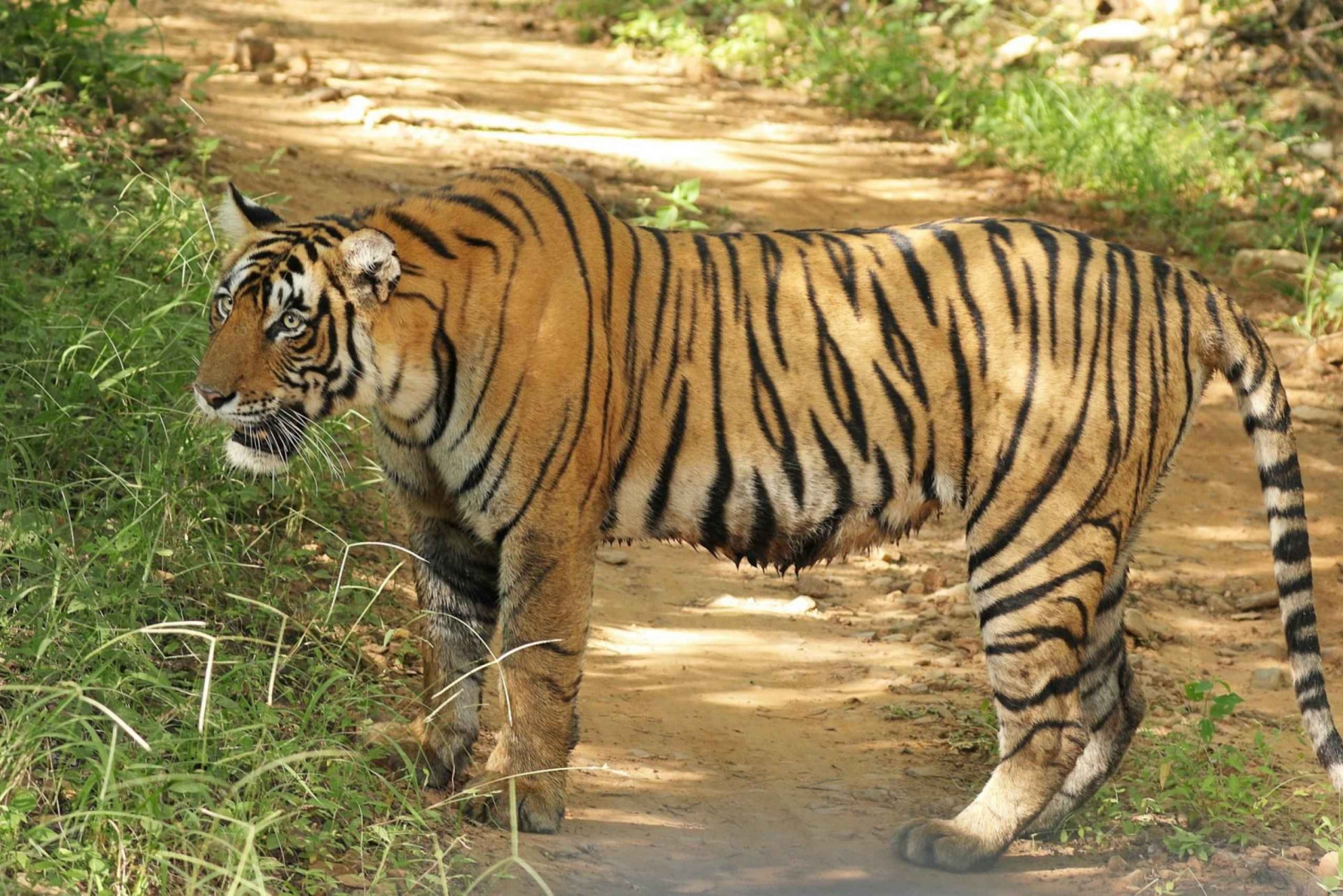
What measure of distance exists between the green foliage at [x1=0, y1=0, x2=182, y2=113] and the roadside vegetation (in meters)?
5.18

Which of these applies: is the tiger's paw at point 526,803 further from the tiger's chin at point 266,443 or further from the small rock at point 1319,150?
the small rock at point 1319,150

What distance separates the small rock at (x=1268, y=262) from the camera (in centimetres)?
852

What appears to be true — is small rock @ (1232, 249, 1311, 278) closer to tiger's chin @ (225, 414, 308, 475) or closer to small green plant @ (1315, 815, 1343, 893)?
small green plant @ (1315, 815, 1343, 893)

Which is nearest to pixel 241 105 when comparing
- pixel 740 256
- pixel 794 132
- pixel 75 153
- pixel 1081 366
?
pixel 75 153

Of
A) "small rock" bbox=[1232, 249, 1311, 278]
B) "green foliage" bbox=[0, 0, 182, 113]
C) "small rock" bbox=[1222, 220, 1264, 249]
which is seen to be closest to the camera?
"green foliage" bbox=[0, 0, 182, 113]

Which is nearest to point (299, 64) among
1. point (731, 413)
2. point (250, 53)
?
point (250, 53)

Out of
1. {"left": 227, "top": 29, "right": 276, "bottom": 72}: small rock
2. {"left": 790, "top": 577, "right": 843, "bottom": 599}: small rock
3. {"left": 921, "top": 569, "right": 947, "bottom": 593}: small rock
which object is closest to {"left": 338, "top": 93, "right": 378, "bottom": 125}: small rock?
{"left": 227, "top": 29, "right": 276, "bottom": 72}: small rock

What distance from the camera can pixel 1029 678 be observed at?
4.02 metres

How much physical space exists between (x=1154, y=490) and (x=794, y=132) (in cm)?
694

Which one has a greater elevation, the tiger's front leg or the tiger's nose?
the tiger's nose

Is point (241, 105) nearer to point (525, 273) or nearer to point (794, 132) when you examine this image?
point (794, 132)

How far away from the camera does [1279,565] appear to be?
408 cm

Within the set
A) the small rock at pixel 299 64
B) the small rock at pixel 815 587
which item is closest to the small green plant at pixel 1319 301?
the small rock at pixel 815 587

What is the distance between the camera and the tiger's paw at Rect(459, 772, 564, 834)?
3945mm
